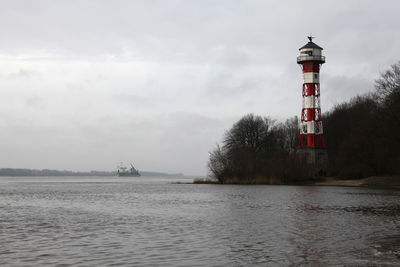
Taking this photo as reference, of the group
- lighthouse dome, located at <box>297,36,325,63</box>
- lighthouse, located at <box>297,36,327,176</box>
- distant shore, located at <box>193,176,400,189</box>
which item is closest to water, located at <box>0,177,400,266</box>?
distant shore, located at <box>193,176,400,189</box>

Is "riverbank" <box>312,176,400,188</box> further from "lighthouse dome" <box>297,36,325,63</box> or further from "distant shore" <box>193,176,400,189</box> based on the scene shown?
"lighthouse dome" <box>297,36,325,63</box>

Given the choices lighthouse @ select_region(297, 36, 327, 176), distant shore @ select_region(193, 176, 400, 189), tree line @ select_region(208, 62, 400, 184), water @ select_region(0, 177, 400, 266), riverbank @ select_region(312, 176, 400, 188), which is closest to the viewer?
water @ select_region(0, 177, 400, 266)

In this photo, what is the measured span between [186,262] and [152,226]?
932cm

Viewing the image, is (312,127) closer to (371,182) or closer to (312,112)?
(312,112)

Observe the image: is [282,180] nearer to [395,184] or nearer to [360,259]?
[395,184]

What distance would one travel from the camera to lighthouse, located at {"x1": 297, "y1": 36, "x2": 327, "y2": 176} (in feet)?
272

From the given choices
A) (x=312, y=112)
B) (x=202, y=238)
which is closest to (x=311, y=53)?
(x=312, y=112)

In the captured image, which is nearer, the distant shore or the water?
the water

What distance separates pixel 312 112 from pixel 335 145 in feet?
47.6

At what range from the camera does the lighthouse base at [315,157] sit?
84750 mm

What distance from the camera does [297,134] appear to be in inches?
4584

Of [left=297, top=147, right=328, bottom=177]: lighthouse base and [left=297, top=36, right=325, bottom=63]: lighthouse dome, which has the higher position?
[left=297, top=36, right=325, bottom=63]: lighthouse dome

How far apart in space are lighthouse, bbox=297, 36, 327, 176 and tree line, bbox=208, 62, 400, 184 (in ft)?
7.27

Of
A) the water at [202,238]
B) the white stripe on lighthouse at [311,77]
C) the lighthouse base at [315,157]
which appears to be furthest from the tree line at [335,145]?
the water at [202,238]
